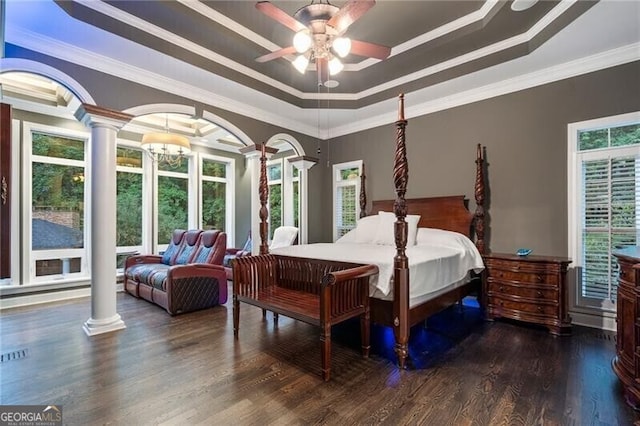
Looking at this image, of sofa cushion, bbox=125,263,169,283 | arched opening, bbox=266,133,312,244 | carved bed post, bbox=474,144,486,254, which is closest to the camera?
carved bed post, bbox=474,144,486,254

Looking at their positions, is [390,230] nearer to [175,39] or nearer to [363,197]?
[363,197]

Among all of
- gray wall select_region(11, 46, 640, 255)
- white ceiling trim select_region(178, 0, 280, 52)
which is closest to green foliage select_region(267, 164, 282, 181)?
gray wall select_region(11, 46, 640, 255)

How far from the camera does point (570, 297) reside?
3.54m

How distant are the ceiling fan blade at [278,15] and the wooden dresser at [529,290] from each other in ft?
10.7

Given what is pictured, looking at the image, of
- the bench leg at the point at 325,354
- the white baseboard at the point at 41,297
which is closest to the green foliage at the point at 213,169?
the white baseboard at the point at 41,297

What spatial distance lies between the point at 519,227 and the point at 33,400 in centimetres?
499

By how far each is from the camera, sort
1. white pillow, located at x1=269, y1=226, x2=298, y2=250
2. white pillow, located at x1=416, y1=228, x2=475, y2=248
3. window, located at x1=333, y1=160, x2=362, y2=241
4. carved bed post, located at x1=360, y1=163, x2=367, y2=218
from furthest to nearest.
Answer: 1. white pillow, located at x1=269, y1=226, x2=298, y2=250
2. window, located at x1=333, y1=160, x2=362, y2=241
3. carved bed post, located at x1=360, y1=163, x2=367, y2=218
4. white pillow, located at x1=416, y1=228, x2=475, y2=248

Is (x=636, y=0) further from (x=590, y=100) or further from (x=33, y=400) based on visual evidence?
(x=33, y=400)

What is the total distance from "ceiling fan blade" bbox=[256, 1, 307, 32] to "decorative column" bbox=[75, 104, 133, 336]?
7.23 ft

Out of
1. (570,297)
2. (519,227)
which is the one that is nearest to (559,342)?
(570,297)

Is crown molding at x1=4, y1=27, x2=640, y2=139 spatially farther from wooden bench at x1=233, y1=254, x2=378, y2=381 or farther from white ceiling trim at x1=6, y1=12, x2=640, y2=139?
wooden bench at x1=233, y1=254, x2=378, y2=381

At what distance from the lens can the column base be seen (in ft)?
10.8

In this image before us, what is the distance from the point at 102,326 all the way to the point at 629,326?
469cm

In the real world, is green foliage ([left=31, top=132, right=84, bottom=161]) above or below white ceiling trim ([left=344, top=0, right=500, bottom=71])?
below
